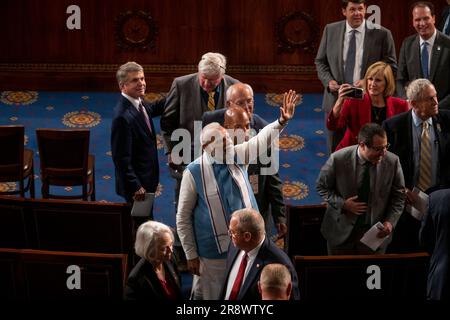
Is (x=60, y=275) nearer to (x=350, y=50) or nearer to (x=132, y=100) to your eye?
(x=132, y=100)

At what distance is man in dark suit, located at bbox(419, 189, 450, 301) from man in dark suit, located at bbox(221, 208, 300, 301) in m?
1.06

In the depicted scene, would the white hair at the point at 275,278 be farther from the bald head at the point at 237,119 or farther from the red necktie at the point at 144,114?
the red necktie at the point at 144,114

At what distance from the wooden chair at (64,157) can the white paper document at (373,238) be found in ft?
7.69

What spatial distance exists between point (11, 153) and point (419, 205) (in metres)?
3.07

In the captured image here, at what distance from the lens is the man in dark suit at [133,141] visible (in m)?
6.38

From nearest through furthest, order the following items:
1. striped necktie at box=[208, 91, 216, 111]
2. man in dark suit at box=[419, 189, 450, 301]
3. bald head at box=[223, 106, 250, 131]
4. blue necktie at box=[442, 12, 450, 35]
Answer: man in dark suit at box=[419, 189, 450, 301], bald head at box=[223, 106, 250, 131], striped necktie at box=[208, 91, 216, 111], blue necktie at box=[442, 12, 450, 35]

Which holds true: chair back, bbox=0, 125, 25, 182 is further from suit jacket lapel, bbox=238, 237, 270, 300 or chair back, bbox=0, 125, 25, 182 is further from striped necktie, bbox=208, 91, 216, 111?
suit jacket lapel, bbox=238, 237, 270, 300

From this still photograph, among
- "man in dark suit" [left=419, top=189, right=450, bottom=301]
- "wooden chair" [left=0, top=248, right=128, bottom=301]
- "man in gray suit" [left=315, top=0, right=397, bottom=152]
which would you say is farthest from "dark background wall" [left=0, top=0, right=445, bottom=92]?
"wooden chair" [left=0, top=248, right=128, bottom=301]

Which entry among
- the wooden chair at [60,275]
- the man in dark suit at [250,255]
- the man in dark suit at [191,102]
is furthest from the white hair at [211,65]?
the man in dark suit at [250,255]

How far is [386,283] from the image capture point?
209 inches

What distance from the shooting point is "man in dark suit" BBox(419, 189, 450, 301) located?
17.8 ft

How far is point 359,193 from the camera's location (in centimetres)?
570

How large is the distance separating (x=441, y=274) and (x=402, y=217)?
83 centimetres
